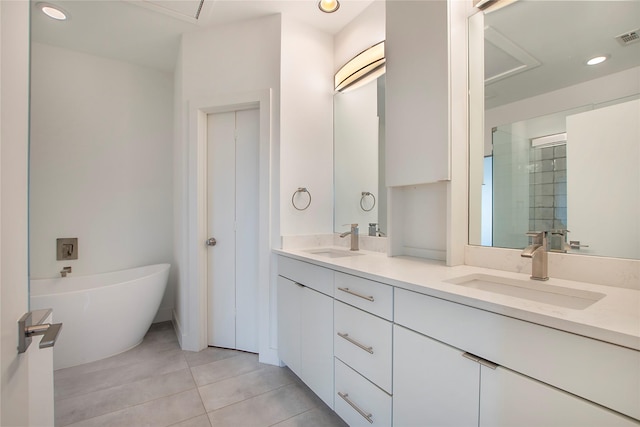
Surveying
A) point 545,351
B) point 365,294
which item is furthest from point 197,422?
point 545,351

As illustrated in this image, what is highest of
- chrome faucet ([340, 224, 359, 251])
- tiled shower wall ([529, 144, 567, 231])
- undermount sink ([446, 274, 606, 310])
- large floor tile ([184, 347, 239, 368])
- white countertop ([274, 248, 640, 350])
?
tiled shower wall ([529, 144, 567, 231])

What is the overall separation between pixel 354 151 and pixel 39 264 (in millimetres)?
3063

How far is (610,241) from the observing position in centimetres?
110

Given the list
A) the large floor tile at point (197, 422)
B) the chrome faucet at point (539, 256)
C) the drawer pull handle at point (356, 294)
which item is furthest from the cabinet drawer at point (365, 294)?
the large floor tile at point (197, 422)

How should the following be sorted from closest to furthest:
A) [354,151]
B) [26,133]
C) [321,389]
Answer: [26,133] → [321,389] → [354,151]

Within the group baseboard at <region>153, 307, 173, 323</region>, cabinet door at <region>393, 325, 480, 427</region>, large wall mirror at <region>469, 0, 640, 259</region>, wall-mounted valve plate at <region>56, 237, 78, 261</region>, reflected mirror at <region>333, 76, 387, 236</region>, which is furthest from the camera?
baseboard at <region>153, 307, 173, 323</region>

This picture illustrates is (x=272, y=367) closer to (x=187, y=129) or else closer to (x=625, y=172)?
(x=187, y=129)

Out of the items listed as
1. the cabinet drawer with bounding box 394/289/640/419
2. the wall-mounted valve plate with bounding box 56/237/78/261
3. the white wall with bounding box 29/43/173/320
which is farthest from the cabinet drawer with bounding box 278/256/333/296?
the wall-mounted valve plate with bounding box 56/237/78/261

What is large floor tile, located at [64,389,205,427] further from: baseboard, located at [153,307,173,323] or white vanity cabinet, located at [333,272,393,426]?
baseboard, located at [153,307,173,323]

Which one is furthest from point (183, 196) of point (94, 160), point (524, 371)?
point (524, 371)

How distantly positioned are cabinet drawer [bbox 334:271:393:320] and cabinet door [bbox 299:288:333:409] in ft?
0.46

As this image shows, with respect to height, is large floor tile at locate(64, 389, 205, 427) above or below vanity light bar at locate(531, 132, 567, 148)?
below

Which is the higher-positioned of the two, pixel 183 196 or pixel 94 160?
pixel 94 160

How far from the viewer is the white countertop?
0.68 metres
